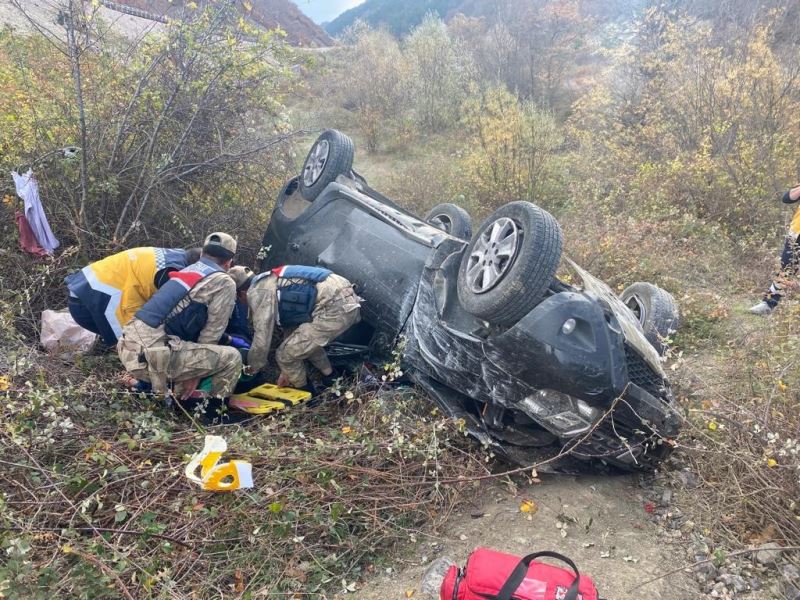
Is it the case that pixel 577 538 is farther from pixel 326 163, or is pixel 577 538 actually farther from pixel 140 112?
pixel 140 112

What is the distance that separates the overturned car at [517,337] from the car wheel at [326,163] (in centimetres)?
92

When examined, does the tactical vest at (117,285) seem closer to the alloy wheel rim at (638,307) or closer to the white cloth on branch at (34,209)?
the white cloth on branch at (34,209)

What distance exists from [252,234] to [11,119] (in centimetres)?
224

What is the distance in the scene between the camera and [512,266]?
282cm

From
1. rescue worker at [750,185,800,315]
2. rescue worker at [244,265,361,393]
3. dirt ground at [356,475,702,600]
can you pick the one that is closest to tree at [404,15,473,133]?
rescue worker at [750,185,800,315]

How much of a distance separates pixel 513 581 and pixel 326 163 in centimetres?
370

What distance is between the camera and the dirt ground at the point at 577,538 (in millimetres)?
2436

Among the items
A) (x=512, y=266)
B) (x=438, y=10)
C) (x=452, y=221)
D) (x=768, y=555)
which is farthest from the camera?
(x=438, y=10)

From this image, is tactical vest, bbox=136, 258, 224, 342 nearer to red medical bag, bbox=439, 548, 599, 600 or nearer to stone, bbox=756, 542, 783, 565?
red medical bag, bbox=439, 548, 599, 600

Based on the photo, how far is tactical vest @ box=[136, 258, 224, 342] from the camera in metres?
3.43

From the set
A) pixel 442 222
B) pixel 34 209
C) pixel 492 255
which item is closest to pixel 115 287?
pixel 34 209

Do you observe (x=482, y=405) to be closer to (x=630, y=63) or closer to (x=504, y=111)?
(x=504, y=111)

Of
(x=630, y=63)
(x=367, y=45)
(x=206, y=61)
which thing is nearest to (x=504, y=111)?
(x=630, y=63)

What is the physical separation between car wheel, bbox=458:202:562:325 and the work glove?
1.79 meters
